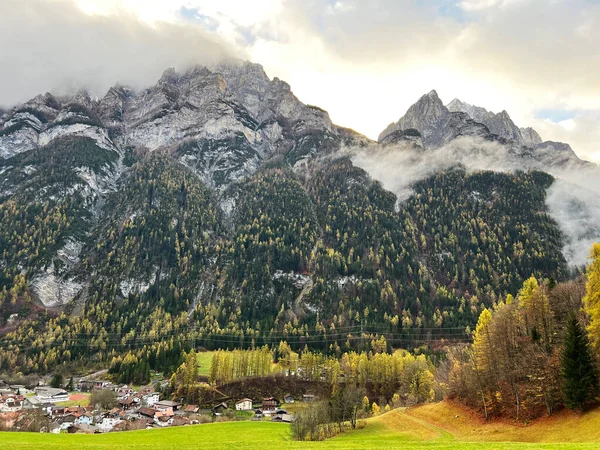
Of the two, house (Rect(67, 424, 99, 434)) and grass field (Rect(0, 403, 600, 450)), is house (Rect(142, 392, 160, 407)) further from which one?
grass field (Rect(0, 403, 600, 450))

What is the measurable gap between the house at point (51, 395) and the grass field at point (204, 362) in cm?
4581

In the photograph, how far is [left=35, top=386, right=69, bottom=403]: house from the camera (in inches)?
5059

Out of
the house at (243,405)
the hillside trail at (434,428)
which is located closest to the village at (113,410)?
the house at (243,405)

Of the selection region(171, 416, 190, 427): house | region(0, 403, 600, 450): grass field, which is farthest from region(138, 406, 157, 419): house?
region(0, 403, 600, 450): grass field

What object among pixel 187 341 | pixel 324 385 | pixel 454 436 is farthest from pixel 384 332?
pixel 454 436

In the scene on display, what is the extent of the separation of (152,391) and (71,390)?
1336 inches

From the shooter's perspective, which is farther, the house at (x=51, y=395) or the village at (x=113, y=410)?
the house at (x=51, y=395)

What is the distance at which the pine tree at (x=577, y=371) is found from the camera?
47.0 m

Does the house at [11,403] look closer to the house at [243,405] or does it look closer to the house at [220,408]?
the house at [220,408]

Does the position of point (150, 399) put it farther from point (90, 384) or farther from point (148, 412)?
point (90, 384)

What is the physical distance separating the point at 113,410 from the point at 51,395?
35.4 m

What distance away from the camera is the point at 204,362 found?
16950cm

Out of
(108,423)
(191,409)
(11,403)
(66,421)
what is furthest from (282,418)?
(11,403)

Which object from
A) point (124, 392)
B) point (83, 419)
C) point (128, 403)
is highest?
point (83, 419)
